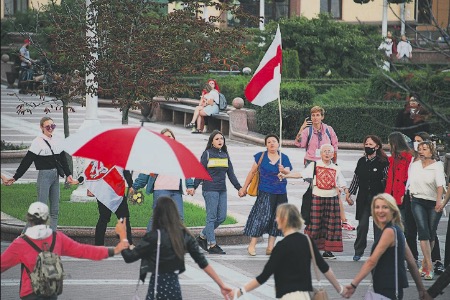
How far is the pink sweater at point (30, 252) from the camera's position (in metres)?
8.64

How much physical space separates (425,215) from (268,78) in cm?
286

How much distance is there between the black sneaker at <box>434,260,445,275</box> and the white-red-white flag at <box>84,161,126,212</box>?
4.04 meters

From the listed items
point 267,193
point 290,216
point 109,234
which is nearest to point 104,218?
point 109,234

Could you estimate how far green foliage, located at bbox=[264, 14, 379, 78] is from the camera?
39.4m

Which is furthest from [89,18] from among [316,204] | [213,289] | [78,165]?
[213,289]

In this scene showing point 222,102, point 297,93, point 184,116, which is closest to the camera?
point 297,93

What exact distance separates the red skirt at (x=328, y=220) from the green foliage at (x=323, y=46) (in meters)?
24.5

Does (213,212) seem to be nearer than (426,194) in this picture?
No

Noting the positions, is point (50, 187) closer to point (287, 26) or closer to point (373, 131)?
point (373, 131)

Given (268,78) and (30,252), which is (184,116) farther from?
(30,252)

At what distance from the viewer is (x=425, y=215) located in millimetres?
14062

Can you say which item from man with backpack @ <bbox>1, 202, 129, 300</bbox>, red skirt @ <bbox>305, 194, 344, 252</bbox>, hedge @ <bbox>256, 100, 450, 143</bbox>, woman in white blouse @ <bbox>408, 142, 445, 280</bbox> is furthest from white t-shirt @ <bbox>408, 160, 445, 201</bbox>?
hedge @ <bbox>256, 100, 450, 143</bbox>

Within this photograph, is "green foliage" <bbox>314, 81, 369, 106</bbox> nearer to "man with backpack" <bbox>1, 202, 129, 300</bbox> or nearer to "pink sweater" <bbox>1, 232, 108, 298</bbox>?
"pink sweater" <bbox>1, 232, 108, 298</bbox>

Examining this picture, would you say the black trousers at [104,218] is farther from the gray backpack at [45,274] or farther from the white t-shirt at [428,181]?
the gray backpack at [45,274]
